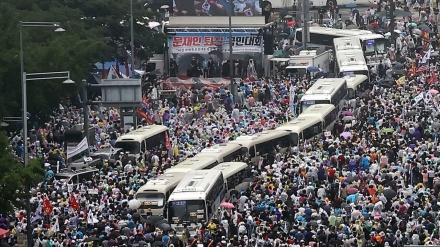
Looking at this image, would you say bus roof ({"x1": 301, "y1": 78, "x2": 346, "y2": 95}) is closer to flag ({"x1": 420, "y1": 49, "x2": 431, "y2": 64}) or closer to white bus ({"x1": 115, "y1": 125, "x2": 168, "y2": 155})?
flag ({"x1": 420, "y1": 49, "x2": 431, "y2": 64})

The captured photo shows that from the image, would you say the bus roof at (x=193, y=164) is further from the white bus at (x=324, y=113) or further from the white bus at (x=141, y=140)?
the white bus at (x=324, y=113)

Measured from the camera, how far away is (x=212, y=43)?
82.5 m

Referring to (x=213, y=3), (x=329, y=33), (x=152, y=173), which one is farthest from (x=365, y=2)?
(x=152, y=173)

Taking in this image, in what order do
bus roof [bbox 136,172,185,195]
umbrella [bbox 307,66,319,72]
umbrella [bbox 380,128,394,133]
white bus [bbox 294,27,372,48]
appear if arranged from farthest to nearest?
1. white bus [bbox 294,27,372,48]
2. umbrella [bbox 307,66,319,72]
3. umbrella [bbox 380,128,394,133]
4. bus roof [bbox 136,172,185,195]

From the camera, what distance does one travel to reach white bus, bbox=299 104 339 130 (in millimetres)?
63694

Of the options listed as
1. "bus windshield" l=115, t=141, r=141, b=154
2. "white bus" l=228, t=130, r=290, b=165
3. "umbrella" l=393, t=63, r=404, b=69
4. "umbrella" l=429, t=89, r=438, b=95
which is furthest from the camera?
"umbrella" l=393, t=63, r=404, b=69

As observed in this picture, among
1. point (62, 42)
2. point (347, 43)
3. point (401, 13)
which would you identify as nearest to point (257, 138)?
point (62, 42)

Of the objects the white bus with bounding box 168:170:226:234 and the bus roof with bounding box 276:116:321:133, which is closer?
the white bus with bounding box 168:170:226:234

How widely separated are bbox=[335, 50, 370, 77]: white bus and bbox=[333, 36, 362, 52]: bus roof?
86 centimetres

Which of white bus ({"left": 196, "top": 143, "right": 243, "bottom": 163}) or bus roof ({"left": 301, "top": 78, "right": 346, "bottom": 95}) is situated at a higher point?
bus roof ({"left": 301, "top": 78, "right": 346, "bottom": 95})

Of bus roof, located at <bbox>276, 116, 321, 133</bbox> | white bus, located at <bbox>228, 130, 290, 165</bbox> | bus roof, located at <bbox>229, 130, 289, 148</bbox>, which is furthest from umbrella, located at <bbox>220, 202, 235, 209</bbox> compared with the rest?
bus roof, located at <bbox>276, 116, 321, 133</bbox>

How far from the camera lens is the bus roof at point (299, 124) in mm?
61156

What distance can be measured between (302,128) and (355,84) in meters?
12.3

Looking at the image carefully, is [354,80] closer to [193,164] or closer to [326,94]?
[326,94]
